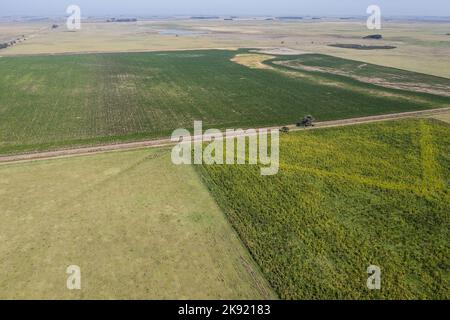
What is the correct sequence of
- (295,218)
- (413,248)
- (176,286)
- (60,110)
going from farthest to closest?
(60,110) → (295,218) → (413,248) → (176,286)

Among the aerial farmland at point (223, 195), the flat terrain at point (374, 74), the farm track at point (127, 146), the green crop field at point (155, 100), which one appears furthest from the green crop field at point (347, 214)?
the flat terrain at point (374, 74)

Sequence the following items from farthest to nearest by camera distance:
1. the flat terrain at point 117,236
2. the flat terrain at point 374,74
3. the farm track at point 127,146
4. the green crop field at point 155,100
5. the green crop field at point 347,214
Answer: the flat terrain at point 374,74
the green crop field at point 155,100
the farm track at point 127,146
the green crop field at point 347,214
the flat terrain at point 117,236

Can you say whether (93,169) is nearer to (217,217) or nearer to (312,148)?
(217,217)

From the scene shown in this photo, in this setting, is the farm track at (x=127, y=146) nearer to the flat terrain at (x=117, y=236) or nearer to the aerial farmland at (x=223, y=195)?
the aerial farmland at (x=223, y=195)

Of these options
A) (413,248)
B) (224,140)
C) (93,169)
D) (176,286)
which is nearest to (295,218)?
(413,248)

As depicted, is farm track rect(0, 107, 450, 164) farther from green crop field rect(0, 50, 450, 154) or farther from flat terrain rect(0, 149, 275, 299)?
flat terrain rect(0, 149, 275, 299)
